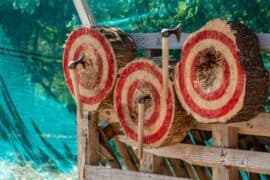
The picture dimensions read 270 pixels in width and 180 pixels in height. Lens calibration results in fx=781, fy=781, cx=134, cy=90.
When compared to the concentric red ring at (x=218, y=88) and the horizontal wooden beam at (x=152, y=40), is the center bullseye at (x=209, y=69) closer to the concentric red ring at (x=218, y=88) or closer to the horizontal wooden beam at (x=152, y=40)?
the concentric red ring at (x=218, y=88)

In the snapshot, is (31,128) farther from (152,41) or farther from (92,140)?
(152,41)

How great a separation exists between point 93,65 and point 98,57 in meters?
0.08

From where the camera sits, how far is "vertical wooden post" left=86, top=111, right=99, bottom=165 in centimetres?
550

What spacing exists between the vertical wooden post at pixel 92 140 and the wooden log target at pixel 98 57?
0.24 metres

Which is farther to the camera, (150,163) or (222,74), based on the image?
(150,163)

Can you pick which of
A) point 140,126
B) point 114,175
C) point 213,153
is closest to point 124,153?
point 114,175

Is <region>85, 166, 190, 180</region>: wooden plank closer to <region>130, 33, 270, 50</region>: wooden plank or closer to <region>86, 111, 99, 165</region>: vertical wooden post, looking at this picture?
<region>86, 111, 99, 165</region>: vertical wooden post

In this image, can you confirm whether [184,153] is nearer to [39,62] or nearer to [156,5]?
[156,5]

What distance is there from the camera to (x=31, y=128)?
8.05 metres

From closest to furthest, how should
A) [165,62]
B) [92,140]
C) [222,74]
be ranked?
[222,74], [165,62], [92,140]

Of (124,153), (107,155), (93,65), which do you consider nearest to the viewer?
(93,65)

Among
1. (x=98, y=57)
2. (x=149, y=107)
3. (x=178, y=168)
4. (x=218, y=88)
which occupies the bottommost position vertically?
(x=178, y=168)

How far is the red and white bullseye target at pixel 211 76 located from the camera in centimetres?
427

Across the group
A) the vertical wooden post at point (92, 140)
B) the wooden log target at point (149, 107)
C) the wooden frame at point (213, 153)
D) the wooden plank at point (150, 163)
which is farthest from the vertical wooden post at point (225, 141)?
the vertical wooden post at point (92, 140)
